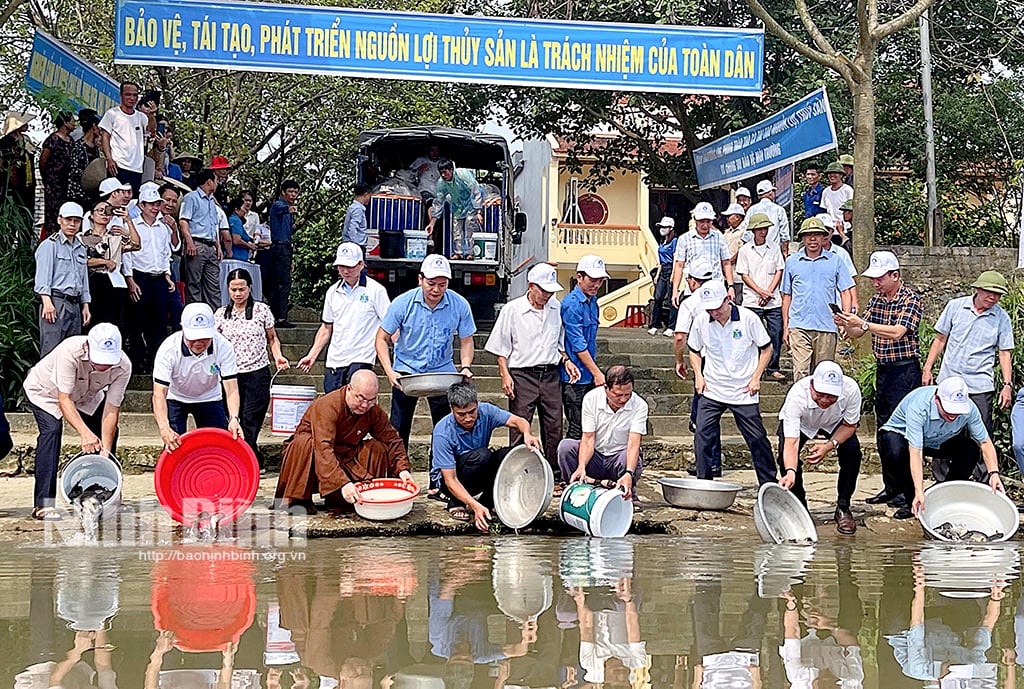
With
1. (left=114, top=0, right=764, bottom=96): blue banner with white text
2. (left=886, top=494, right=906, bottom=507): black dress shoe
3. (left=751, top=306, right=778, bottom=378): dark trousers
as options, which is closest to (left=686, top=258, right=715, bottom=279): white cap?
(left=751, top=306, right=778, bottom=378): dark trousers

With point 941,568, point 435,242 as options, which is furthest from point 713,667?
point 435,242

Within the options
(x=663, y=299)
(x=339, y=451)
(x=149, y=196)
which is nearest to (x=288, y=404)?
(x=339, y=451)

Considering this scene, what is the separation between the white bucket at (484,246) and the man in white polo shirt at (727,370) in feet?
19.5

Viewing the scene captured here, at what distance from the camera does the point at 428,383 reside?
376 inches

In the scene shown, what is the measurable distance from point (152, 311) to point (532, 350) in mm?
3721

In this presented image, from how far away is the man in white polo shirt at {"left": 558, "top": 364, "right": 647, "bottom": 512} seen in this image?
903 centimetres

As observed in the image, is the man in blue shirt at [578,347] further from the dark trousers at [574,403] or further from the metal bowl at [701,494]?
the metal bowl at [701,494]

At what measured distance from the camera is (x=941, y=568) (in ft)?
25.8

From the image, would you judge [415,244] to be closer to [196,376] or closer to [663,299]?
[663,299]

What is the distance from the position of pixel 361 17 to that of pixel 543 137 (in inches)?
281

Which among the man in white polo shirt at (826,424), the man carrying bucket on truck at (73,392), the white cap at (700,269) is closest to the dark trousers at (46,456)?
the man carrying bucket on truck at (73,392)

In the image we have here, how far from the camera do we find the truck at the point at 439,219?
15.0 meters

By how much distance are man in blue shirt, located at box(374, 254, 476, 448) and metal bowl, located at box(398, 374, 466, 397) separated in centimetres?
9

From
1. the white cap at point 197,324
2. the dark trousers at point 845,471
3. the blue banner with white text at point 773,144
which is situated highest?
the blue banner with white text at point 773,144
